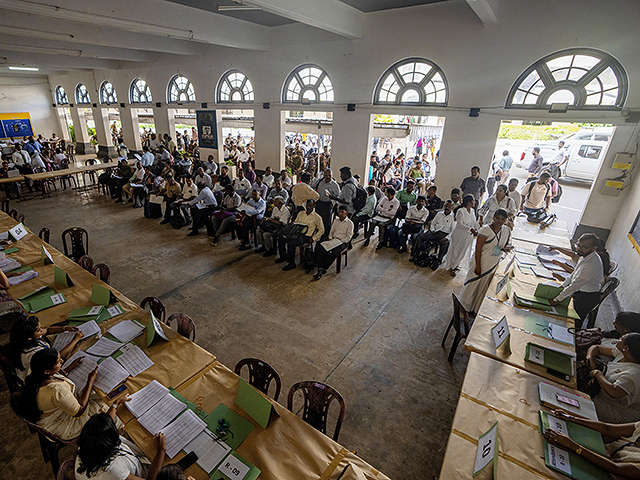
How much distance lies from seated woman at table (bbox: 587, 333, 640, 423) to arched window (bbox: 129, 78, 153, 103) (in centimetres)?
1784

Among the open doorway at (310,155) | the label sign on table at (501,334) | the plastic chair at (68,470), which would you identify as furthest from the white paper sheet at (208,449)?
the open doorway at (310,155)

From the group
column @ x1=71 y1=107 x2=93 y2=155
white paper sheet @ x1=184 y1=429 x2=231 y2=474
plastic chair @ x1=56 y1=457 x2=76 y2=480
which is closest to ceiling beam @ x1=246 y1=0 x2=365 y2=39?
white paper sheet @ x1=184 y1=429 x2=231 y2=474

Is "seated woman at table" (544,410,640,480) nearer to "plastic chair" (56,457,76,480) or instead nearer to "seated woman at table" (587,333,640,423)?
"seated woman at table" (587,333,640,423)

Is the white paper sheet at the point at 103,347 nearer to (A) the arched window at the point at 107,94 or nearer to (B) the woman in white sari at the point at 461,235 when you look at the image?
(B) the woman in white sari at the point at 461,235

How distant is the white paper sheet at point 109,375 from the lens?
8.03 ft

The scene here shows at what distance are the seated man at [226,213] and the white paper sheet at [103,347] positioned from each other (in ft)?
14.8

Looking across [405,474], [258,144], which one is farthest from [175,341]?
[258,144]

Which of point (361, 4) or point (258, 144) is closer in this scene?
point (361, 4)

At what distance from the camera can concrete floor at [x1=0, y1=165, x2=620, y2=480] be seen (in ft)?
9.85

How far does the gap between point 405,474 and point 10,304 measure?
543cm

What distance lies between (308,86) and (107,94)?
14308mm

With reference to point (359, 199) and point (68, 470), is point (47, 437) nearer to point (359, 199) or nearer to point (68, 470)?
point (68, 470)

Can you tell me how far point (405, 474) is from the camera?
2711mm

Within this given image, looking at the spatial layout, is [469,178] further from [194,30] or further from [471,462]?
[194,30]
